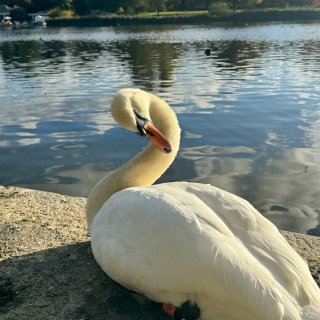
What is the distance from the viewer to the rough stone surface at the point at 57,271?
14.3 ft

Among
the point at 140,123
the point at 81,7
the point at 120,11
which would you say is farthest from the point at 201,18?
the point at 140,123

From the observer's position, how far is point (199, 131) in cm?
1298

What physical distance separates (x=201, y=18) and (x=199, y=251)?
101m

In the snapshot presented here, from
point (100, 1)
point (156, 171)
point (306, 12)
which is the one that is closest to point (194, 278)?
point (156, 171)

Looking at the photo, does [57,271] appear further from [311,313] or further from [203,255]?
[311,313]

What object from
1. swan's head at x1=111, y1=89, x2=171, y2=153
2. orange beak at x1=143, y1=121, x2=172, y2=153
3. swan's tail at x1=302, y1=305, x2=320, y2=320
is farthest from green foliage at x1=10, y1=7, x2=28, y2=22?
swan's tail at x1=302, y1=305, x2=320, y2=320

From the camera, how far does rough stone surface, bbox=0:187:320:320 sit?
437 centimetres

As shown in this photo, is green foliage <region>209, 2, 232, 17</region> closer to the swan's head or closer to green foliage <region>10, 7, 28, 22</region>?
green foliage <region>10, 7, 28, 22</region>

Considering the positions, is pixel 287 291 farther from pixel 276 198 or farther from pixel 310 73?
pixel 310 73

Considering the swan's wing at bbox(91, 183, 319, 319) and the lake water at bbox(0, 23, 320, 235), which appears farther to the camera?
the lake water at bbox(0, 23, 320, 235)

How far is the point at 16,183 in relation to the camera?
30.9 ft

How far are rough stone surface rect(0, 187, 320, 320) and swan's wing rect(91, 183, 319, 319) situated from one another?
1.42 feet

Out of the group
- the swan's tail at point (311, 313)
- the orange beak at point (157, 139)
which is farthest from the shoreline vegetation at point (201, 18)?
the swan's tail at point (311, 313)

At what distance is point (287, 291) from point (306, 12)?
95753 millimetres
